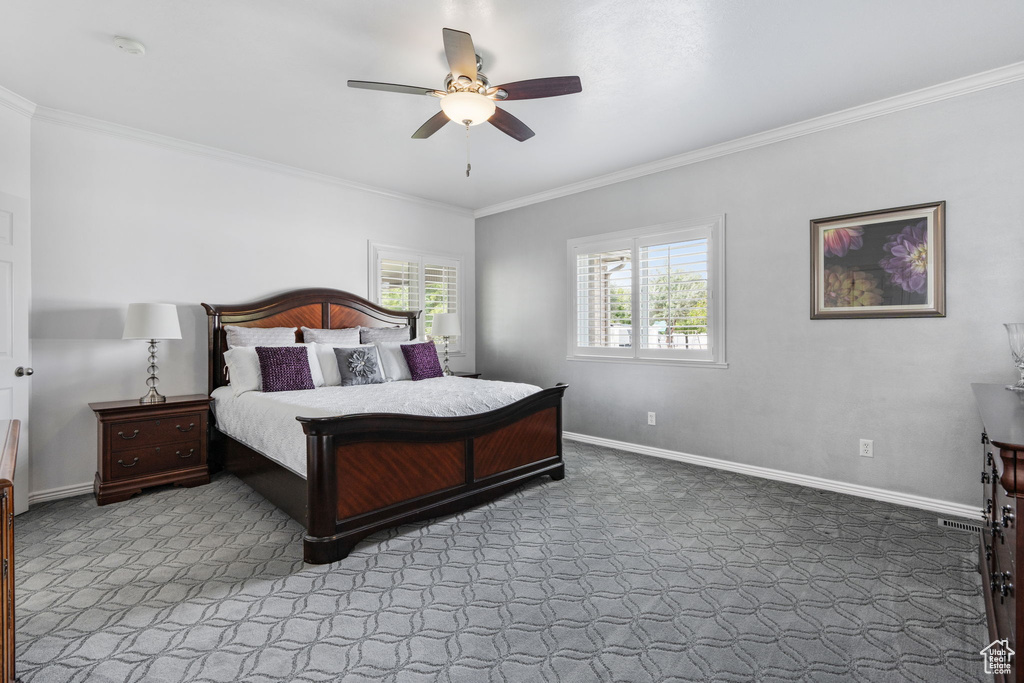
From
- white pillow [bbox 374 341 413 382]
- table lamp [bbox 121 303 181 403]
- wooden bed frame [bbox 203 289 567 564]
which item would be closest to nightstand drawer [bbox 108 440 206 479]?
wooden bed frame [bbox 203 289 567 564]

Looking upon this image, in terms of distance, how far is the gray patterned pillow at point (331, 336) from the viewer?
4.47 m

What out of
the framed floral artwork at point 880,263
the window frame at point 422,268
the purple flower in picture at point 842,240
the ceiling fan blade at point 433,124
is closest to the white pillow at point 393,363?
the window frame at point 422,268

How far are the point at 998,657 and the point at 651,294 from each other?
133 inches

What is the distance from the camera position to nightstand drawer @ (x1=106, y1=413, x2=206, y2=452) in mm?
3377

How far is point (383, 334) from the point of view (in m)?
4.90

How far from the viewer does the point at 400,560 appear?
2539 mm

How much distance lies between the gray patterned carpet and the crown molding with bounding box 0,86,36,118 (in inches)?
104

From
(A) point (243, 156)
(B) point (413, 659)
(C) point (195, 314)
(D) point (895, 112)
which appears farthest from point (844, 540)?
(A) point (243, 156)

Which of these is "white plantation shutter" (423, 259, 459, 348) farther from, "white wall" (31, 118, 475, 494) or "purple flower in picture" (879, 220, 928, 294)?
"purple flower in picture" (879, 220, 928, 294)

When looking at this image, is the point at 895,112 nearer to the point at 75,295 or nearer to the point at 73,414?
the point at 75,295

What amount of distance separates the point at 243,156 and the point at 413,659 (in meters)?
4.26

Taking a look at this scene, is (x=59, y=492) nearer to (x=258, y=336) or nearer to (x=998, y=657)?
(x=258, y=336)

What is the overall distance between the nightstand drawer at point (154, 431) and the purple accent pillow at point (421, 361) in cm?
165

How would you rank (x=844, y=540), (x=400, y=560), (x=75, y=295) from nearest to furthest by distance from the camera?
(x=400, y=560), (x=844, y=540), (x=75, y=295)
